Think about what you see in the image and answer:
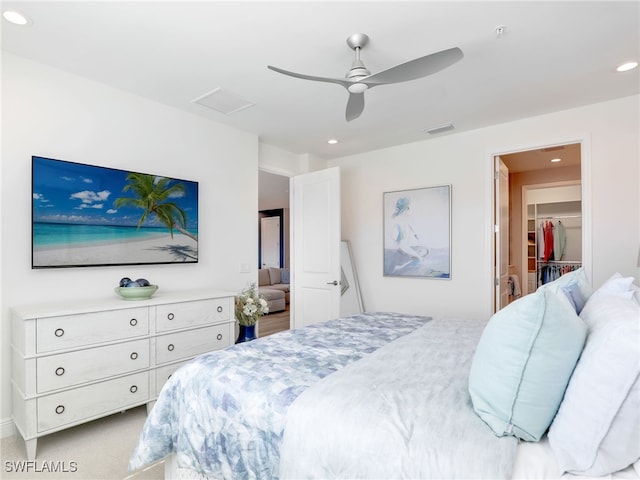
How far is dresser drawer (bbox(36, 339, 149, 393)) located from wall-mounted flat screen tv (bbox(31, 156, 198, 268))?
2.35 feet

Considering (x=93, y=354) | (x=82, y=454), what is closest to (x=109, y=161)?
(x=93, y=354)

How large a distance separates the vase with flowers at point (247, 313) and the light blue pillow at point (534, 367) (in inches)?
112

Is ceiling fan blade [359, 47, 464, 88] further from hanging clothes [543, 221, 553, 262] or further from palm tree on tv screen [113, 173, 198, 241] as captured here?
hanging clothes [543, 221, 553, 262]

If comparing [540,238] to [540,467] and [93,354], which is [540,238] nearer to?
[540,467]

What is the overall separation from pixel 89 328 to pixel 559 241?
6226 millimetres

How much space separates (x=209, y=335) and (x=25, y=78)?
7.76 ft

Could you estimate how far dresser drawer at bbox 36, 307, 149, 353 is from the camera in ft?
7.12

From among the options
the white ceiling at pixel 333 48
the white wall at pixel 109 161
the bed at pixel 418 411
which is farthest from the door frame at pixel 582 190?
the white wall at pixel 109 161

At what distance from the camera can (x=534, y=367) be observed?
103 cm

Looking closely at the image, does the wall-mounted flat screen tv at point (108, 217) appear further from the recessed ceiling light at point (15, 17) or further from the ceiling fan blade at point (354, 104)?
the ceiling fan blade at point (354, 104)

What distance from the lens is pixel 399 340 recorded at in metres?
2.03

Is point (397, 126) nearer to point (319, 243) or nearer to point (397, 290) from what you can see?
point (319, 243)

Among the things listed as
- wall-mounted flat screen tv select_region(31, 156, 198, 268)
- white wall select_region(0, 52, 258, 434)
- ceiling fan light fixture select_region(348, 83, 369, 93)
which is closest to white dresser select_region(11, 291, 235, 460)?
white wall select_region(0, 52, 258, 434)

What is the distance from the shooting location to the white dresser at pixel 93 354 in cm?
213
